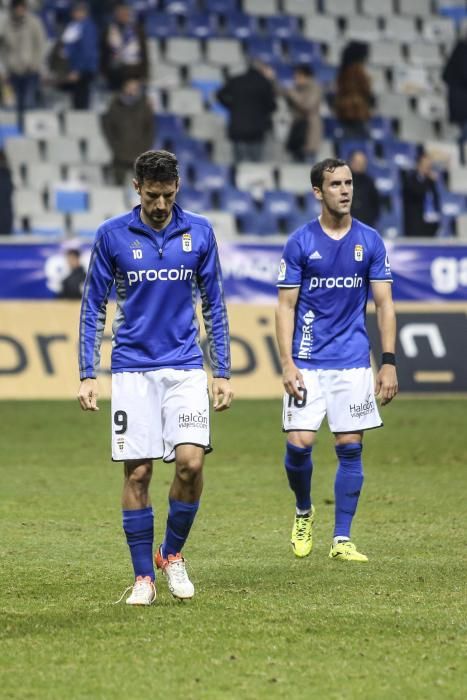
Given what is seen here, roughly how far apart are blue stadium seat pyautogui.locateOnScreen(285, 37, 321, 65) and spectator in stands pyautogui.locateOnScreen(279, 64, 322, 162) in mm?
2653

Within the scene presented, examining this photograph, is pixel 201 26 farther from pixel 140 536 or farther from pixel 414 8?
pixel 140 536

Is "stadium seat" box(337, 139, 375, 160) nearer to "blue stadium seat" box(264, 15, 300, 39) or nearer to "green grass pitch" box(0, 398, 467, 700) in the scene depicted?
"blue stadium seat" box(264, 15, 300, 39)

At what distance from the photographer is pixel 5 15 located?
1021 inches

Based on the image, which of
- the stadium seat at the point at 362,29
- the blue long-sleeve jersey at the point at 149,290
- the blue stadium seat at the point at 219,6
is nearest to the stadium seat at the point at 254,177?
the blue stadium seat at the point at 219,6

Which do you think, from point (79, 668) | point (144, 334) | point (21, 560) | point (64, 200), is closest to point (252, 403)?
point (64, 200)

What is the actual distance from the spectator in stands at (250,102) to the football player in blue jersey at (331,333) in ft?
47.9

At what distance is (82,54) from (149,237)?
17.2 m

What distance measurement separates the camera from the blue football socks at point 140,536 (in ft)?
24.7

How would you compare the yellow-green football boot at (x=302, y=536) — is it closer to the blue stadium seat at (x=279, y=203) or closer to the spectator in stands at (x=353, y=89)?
the blue stadium seat at (x=279, y=203)

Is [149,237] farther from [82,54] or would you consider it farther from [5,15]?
[5,15]

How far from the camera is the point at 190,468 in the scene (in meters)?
7.47

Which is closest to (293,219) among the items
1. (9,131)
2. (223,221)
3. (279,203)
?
(279,203)

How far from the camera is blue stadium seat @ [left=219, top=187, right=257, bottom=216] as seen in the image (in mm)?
23812

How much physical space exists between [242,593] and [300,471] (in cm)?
161
